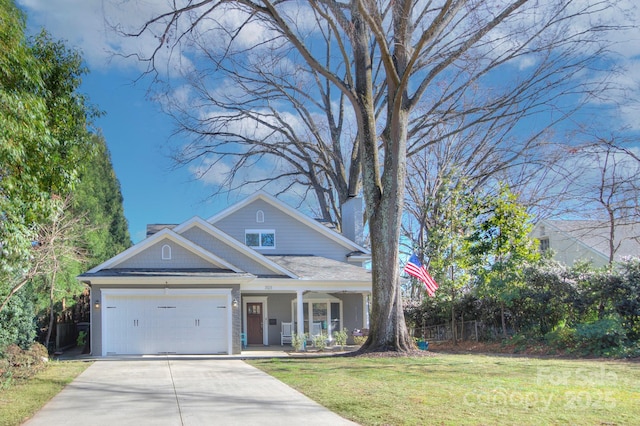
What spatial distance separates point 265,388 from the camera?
11.2 m

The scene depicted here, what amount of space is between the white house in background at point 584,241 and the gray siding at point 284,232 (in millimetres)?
11120

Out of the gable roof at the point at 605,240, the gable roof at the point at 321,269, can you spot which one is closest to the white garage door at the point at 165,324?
the gable roof at the point at 321,269

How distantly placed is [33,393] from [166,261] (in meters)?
10.5

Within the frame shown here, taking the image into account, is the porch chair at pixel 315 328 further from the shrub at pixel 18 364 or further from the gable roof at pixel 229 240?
the shrub at pixel 18 364

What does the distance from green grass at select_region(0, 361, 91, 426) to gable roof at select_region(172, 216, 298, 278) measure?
7878mm

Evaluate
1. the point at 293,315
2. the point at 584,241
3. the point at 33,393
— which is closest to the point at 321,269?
the point at 293,315

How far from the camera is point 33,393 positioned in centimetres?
1086

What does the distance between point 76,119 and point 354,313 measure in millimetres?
16390

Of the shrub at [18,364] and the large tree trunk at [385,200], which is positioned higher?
the large tree trunk at [385,200]

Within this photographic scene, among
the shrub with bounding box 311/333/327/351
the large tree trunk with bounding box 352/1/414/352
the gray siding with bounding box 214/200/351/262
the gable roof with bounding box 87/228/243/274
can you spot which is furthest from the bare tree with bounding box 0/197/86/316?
the shrub with bounding box 311/333/327/351

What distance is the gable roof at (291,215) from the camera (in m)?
25.2

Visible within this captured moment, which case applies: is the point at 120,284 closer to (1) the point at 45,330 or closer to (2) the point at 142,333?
(2) the point at 142,333

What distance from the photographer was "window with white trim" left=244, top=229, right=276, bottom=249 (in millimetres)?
25781

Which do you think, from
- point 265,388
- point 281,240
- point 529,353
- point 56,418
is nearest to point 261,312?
point 281,240
